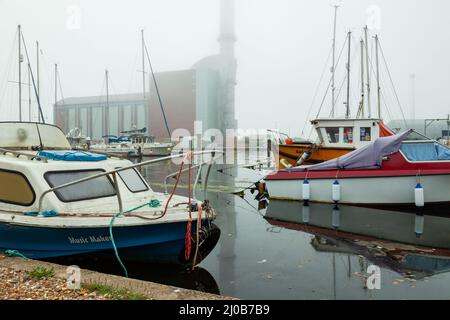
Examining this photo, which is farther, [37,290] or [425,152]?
[425,152]

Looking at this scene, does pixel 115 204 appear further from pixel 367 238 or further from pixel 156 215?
pixel 367 238

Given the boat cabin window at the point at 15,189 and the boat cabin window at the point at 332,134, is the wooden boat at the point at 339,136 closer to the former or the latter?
the boat cabin window at the point at 332,134

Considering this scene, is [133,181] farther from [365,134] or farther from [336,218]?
[365,134]

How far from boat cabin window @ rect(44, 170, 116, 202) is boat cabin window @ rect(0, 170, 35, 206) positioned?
426mm

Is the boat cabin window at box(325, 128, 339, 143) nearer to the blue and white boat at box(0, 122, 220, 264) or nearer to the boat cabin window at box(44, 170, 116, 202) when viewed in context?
the blue and white boat at box(0, 122, 220, 264)

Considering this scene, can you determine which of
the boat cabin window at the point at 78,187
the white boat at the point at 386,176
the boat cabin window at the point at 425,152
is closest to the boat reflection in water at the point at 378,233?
the white boat at the point at 386,176

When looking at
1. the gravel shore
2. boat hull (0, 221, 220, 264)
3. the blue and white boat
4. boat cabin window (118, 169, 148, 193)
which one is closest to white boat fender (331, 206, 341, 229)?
the blue and white boat

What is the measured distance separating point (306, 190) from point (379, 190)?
8.20 ft

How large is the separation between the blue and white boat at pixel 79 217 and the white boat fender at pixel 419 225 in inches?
216

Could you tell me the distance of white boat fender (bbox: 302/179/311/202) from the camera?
43.9 ft

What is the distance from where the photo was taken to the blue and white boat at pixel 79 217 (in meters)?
6.29

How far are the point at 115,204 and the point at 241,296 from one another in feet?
10.7

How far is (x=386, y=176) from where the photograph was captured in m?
12.2

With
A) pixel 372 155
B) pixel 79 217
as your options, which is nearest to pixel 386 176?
pixel 372 155
